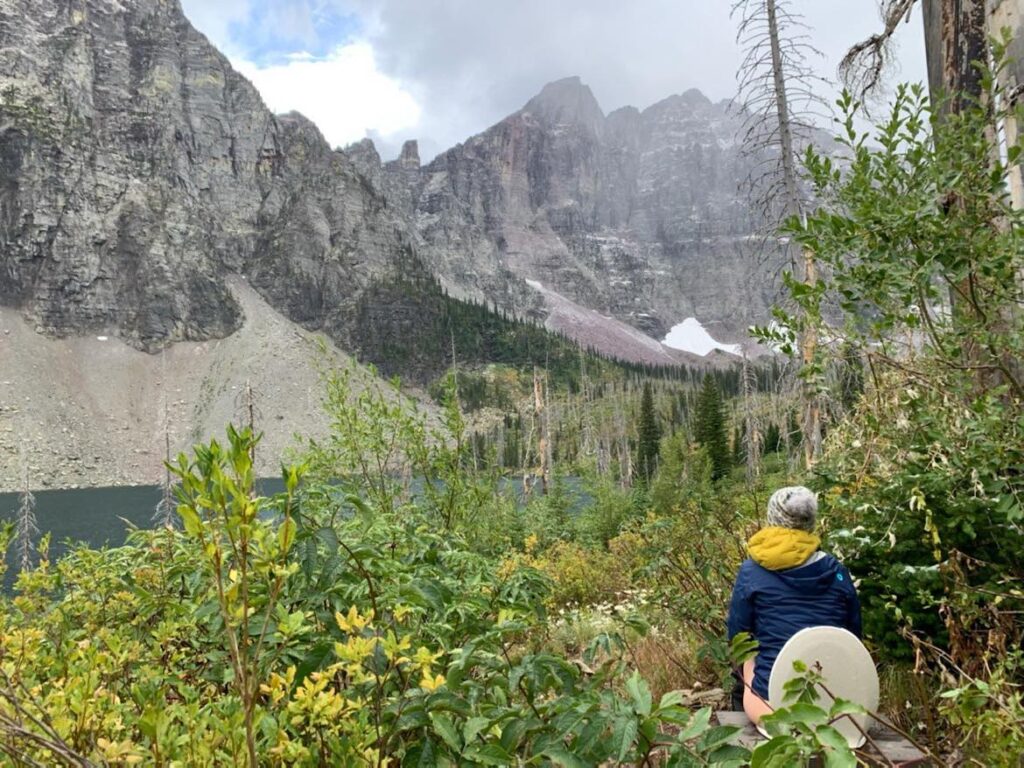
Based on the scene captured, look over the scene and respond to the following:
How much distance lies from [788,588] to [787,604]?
0.23ft

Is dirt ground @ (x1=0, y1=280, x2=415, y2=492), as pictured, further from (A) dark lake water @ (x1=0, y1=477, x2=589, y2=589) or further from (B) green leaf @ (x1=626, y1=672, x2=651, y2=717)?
(B) green leaf @ (x1=626, y1=672, x2=651, y2=717)

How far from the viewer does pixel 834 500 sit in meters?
3.96

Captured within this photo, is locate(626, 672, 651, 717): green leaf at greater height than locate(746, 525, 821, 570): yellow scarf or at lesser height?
greater

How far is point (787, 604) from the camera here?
9.78ft

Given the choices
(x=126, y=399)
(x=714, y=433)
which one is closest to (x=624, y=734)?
(x=714, y=433)

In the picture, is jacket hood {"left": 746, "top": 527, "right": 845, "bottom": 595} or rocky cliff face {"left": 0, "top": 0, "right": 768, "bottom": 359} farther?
rocky cliff face {"left": 0, "top": 0, "right": 768, "bottom": 359}

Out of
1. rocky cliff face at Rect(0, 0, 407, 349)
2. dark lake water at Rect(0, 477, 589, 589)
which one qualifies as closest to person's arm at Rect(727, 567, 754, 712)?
dark lake water at Rect(0, 477, 589, 589)

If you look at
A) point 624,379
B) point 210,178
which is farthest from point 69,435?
point 624,379

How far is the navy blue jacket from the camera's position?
9.69 feet

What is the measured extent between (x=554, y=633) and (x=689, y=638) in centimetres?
130

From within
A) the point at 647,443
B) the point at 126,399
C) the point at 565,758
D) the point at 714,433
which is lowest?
the point at 647,443

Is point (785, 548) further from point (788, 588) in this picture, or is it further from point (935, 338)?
point (935, 338)

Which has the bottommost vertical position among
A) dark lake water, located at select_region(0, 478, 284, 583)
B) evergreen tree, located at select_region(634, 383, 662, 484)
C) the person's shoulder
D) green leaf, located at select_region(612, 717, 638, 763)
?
dark lake water, located at select_region(0, 478, 284, 583)

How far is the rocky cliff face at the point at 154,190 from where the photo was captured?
316ft
